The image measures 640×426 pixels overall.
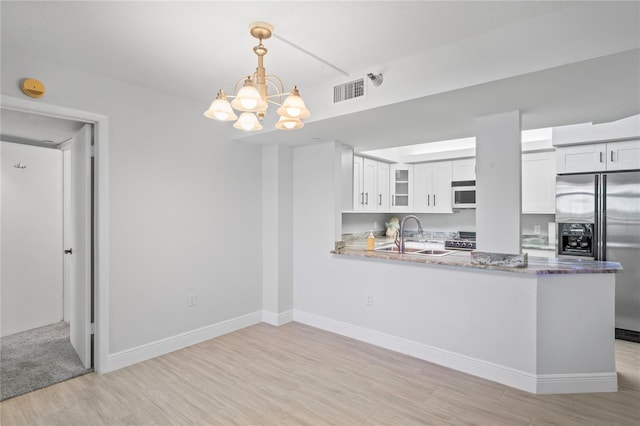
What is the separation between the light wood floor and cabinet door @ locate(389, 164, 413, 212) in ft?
9.90

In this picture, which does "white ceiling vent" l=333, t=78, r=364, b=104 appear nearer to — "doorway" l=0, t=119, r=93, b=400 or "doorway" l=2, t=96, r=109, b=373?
"doorway" l=2, t=96, r=109, b=373

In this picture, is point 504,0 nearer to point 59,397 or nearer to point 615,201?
point 615,201

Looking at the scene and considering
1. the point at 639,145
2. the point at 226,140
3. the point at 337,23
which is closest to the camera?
the point at 337,23

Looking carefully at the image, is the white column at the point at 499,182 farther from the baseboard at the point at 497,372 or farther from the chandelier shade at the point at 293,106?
the chandelier shade at the point at 293,106

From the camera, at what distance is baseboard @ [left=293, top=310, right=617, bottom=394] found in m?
2.59

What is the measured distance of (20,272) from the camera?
3.89 m

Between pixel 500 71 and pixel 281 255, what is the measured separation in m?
2.98

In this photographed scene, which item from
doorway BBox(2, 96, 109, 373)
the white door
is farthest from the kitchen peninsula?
the white door

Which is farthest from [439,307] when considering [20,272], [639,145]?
[20,272]

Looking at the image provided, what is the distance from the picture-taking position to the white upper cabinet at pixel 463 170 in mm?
5160

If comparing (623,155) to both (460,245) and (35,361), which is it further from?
(35,361)

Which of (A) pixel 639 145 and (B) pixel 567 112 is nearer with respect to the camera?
(B) pixel 567 112

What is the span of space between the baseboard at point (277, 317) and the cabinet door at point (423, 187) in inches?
113

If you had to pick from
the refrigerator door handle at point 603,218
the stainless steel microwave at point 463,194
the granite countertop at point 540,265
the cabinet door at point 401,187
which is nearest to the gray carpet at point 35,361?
the granite countertop at point 540,265
